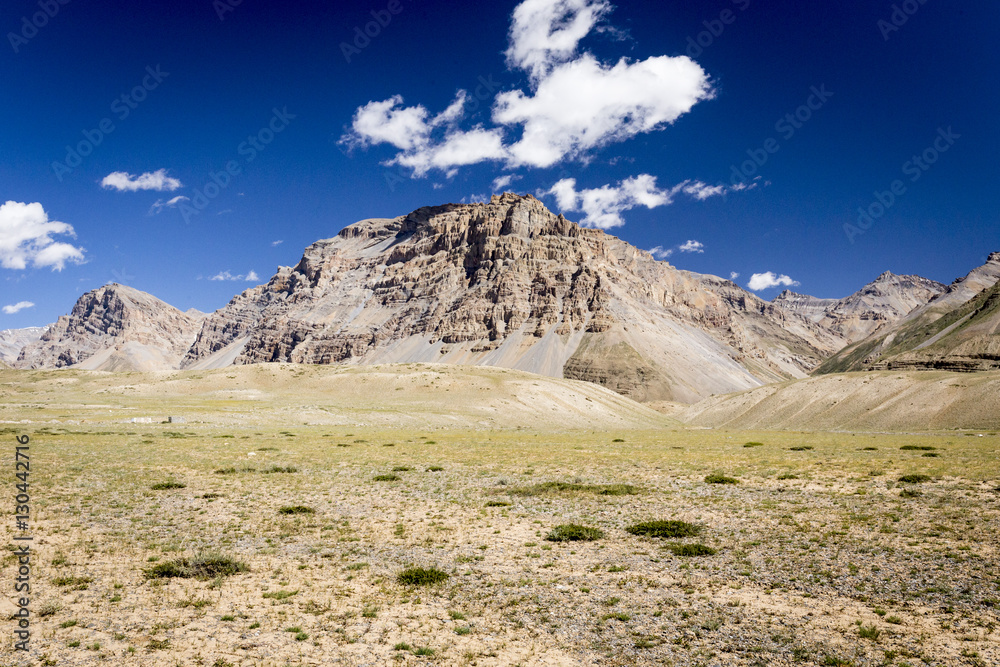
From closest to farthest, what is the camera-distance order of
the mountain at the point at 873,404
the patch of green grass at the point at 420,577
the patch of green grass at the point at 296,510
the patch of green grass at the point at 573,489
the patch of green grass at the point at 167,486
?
1. the patch of green grass at the point at 420,577
2. the patch of green grass at the point at 296,510
3. the patch of green grass at the point at 167,486
4. the patch of green grass at the point at 573,489
5. the mountain at the point at 873,404

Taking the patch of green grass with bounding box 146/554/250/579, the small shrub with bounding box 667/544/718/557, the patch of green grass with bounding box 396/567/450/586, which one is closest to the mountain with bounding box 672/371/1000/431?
the small shrub with bounding box 667/544/718/557

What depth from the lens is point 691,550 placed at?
1494cm

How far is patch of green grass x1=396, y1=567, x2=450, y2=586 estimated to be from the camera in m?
12.8

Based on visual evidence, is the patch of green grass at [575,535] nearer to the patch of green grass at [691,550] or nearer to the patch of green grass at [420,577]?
the patch of green grass at [691,550]

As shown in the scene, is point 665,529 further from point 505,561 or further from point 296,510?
point 296,510

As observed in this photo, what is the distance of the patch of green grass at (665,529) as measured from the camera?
16866 mm

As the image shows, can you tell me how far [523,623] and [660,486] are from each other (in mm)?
16841

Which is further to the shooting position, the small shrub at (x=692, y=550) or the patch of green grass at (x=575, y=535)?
the patch of green grass at (x=575, y=535)

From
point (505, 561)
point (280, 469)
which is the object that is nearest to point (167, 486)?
point (280, 469)

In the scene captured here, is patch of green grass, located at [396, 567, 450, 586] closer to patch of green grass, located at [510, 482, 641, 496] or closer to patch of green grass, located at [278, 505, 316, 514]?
patch of green grass, located at [278, 505, 316, 514]

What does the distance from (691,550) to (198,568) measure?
13.3 meters

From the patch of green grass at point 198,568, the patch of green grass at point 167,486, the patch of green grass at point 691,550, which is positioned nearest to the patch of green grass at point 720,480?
the patch of green grass at point 691,550

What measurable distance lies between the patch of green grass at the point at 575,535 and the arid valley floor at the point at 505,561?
291 mm

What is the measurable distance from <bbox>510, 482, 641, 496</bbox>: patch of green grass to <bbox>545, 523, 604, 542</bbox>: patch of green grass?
7102 millimetres
